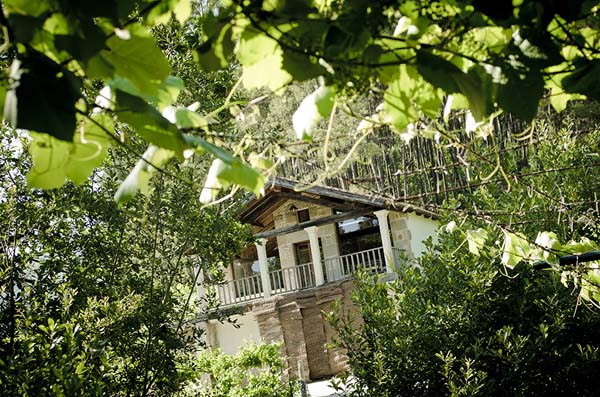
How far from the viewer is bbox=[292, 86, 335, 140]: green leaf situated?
673 mm

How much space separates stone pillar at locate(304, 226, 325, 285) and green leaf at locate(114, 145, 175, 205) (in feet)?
47.3

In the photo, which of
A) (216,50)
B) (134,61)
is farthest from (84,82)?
(216,50)

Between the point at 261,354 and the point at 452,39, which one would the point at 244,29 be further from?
the point at 261,354

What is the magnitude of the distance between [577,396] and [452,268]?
132cm

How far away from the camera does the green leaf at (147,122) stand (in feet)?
2.12

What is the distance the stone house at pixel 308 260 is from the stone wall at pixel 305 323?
0.02 meters

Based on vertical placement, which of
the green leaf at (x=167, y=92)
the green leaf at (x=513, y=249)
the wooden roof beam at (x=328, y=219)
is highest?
the wooden roof beam at (x=328, y=219)

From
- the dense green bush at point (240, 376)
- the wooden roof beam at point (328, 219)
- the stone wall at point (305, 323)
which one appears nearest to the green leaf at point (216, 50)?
the dense green bush at point (240, 376)

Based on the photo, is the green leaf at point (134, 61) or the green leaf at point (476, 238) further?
the green leaf at point (476, 238)

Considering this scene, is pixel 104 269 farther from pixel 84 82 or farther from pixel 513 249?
pixel 84 82

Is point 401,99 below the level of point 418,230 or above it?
below

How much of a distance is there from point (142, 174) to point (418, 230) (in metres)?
15.4

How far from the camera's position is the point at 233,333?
15898mm

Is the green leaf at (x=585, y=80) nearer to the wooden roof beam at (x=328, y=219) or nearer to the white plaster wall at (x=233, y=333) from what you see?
the wooden roof beam at (x=328, y=219)
